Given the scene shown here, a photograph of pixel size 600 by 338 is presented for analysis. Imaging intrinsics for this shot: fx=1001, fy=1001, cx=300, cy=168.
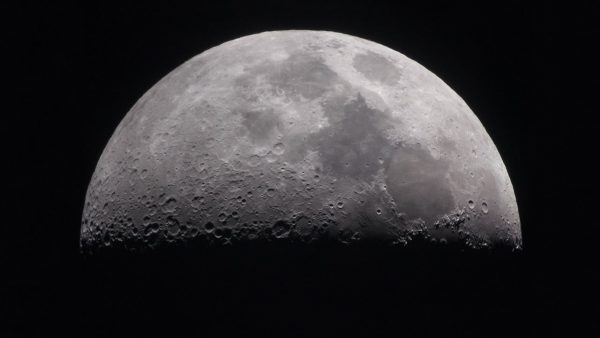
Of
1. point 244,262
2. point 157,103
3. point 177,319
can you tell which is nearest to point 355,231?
point 244,262

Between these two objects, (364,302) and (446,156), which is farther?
(446,156)

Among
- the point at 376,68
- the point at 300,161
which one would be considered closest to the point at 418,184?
the point at 300,161

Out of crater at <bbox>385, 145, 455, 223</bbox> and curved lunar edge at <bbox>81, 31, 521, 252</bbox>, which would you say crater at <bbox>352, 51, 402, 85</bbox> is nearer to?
curved lunar edge at <bbox>81, 31, 521, 252</bbox>

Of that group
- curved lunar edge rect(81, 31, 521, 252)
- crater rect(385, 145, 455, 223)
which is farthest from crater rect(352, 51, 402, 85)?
crater rect(385, 145, 455, 223)

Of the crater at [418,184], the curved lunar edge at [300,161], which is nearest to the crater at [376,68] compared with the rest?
the curved lunar edge at [300,161]

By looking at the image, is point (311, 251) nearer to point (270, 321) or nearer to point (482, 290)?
point (270, 321)

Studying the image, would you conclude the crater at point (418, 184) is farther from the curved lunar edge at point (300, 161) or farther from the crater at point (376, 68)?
the crater at point (376, 68)

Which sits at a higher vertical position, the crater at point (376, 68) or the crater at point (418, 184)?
the crater at point (376, 68)

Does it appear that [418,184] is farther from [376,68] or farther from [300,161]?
[376,68]
